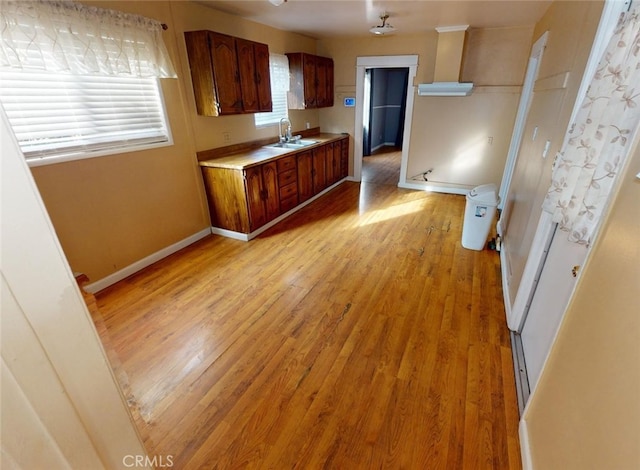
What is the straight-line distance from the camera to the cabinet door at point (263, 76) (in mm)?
3539

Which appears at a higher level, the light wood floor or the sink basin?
the sink basin

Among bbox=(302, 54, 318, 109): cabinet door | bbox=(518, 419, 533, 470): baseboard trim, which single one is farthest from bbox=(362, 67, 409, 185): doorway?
bbox=(518, 419, 533, 470): baseboard trim

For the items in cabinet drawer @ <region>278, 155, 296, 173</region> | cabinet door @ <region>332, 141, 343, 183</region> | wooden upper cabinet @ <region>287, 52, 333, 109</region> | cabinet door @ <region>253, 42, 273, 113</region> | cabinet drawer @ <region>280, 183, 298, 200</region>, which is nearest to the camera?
cabinet door @ <region>253, 42, 273, 113</region>

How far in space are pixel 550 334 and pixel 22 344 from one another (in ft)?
6.65

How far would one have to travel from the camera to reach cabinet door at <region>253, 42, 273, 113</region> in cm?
354

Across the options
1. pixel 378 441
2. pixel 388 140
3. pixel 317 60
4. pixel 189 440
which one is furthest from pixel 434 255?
pixel 388 140

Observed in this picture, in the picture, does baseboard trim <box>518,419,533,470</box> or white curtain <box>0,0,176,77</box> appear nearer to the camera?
baseboard trim <box>518,419,533,470</box>

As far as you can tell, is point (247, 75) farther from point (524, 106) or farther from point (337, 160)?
point (524, 106)

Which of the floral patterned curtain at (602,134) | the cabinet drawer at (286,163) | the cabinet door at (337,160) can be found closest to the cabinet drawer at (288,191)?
the cabinet drawer at (286,163)

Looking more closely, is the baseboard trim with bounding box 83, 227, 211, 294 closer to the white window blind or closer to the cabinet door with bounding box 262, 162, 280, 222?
the cabinet door with bounding box 262, 162, 280, 222

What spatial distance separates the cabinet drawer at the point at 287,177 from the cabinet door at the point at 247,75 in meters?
0.82

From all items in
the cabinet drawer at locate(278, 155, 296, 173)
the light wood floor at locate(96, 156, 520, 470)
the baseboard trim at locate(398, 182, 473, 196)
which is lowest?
the light wood floor at locate(96, 156, 520, 470)

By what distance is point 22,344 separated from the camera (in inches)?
16.5

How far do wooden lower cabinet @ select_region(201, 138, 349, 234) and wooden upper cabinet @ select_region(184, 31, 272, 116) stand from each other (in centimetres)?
67
